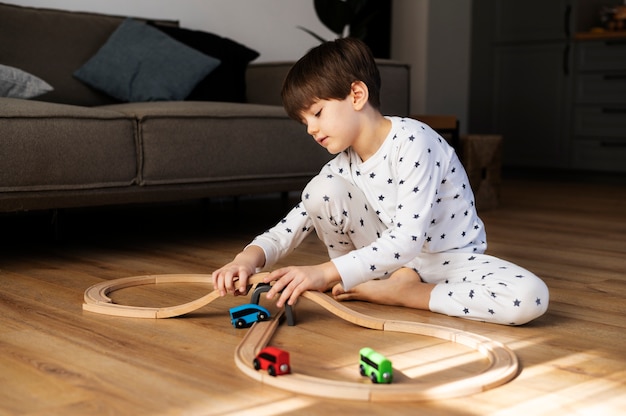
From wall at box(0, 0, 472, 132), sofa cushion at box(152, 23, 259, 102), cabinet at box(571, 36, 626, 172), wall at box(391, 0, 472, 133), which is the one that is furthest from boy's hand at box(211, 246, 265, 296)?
cabinet at box(571, 36, 626, 172)

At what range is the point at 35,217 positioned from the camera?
2.99m

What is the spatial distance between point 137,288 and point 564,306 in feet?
3.02

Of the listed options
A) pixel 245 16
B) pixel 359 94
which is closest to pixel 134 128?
pixel 359 94

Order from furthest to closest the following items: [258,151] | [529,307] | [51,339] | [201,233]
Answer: [201,233] < [258,151] < [529,307] < [51,339]

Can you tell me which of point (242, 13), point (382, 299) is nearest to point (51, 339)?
point (382, 299)

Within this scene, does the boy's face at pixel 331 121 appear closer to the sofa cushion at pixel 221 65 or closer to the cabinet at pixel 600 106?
the sofa cushion at pixel 221 65

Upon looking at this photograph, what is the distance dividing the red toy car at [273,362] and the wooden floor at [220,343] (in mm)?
26

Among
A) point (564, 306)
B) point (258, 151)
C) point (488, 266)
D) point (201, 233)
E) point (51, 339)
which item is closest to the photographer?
point (51, 339)

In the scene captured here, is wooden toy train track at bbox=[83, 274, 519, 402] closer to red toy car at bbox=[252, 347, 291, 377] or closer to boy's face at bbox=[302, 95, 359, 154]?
red toy car at bbox=[252, 347, 291, 377]

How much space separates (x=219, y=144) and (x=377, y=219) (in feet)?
2.79

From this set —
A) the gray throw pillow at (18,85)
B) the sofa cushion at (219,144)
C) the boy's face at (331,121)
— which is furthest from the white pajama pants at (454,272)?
the gray throw pillow at (18,85)

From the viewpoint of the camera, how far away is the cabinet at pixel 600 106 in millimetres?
4703

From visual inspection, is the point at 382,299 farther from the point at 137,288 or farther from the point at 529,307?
the point at 137,288

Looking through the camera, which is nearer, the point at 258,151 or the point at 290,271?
the point at 290,271
